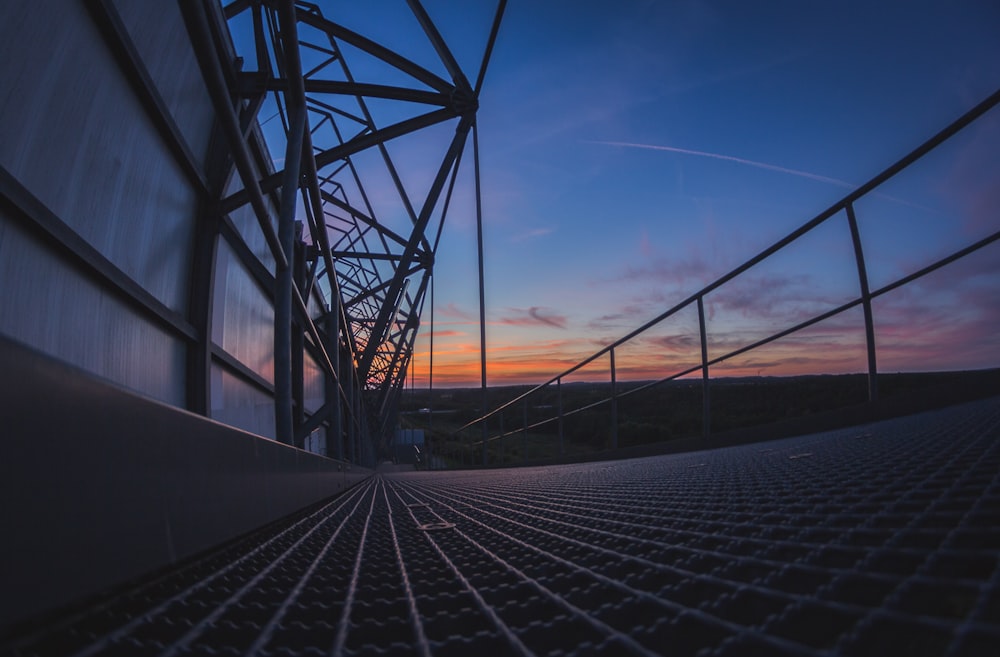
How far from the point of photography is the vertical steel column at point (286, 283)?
2467 mm

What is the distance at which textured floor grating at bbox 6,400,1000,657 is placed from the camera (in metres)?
0.69

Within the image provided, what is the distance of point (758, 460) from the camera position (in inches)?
114

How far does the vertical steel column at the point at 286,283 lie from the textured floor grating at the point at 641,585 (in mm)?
951

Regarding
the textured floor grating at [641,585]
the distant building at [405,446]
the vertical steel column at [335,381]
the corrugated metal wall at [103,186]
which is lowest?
the distant building at [405,446]

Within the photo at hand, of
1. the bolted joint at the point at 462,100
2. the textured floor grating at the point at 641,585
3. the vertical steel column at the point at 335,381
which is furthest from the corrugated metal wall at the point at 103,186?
the bolted joint at the point at 462,100

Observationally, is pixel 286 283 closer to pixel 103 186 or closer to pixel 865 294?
pixel 103 186

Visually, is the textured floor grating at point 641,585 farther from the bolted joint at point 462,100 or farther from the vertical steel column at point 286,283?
the bolted joint at point 462,100

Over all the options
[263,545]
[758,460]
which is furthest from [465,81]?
[263,545]

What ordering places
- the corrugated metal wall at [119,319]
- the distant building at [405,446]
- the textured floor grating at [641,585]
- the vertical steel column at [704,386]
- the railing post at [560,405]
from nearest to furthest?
the corrugated metal wall at [119,319] < the textured floor grating at [641,585] < the vertical steel column at [704,386] < the railing post at [560,405] < the distant building at [405,446]

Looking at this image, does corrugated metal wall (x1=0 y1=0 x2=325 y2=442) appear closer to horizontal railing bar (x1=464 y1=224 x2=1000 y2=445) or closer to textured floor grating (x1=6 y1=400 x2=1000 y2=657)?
textured floor grating (x1=6 y1=400 x2=1000 y2=657)

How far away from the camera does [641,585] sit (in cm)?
97

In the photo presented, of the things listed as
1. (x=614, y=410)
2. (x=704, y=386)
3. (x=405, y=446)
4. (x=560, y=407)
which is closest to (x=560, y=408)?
(x=560, y=407)

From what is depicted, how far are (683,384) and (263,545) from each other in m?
5.02

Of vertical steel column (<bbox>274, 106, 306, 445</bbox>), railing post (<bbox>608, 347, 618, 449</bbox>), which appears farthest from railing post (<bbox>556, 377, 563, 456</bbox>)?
vertical steel column (<bbox>274, 106, 306, 445</bbox>)
